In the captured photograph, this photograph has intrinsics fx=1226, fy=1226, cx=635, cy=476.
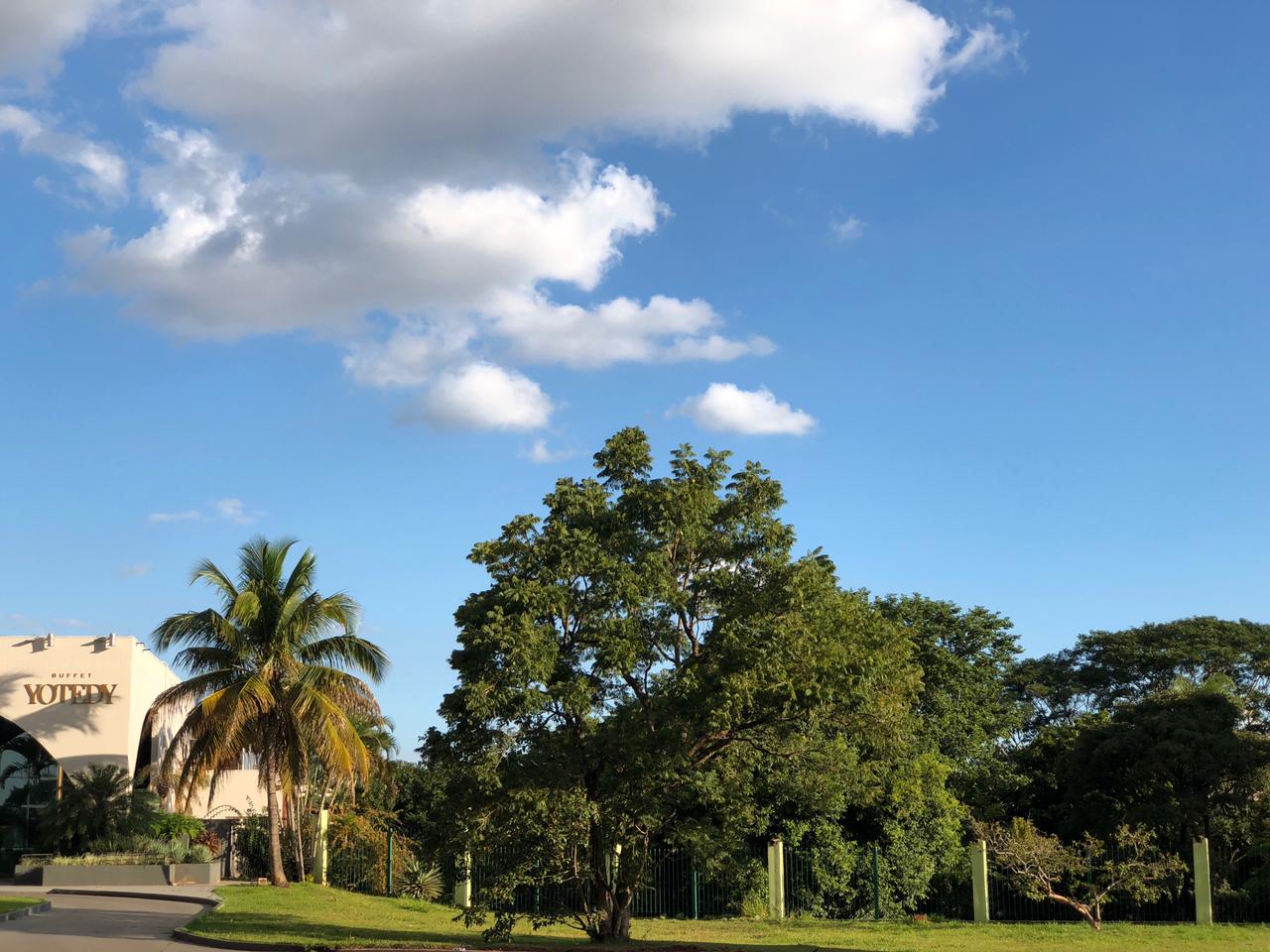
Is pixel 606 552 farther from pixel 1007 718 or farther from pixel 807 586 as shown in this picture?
pixel 1007 718

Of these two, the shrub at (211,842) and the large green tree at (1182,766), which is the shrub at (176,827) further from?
the large green tree at (1182,766)

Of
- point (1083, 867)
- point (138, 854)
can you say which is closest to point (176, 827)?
point (138, 854)

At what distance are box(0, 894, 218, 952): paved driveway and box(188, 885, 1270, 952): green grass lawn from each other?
0.71 metres

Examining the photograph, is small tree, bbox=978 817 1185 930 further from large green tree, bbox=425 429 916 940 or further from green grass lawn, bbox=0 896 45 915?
→ green grass lawn, bbox=0 896 45 915

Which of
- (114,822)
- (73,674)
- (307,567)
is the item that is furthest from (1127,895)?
(73,674)

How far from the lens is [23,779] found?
115ft

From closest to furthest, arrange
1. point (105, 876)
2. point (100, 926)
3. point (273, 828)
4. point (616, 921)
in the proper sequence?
point (616, 921)
point (100, 926)
point (273, 828)
point (105, 876)

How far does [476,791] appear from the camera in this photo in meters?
17.1

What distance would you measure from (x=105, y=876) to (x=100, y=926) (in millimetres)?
9737

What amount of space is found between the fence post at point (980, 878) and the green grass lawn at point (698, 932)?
184 cm

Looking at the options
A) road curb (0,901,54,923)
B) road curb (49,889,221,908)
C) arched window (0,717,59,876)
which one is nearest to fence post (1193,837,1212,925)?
road curb (49,889,221,908)

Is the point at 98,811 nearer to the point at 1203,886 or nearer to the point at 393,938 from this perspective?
the point at 393,938

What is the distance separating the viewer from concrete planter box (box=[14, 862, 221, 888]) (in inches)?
1107

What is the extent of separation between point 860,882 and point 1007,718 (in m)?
10.3
